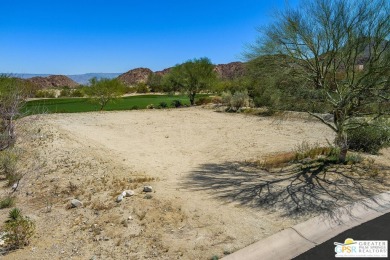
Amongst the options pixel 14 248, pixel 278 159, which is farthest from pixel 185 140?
pixel 14 248

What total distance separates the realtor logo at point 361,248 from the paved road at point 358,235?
0.11 meters

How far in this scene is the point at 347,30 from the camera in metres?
9.40

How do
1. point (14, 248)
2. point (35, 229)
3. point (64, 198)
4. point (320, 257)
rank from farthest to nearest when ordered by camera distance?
point (64, 198), point (35, 229), point (14, 248), point (320, 257)

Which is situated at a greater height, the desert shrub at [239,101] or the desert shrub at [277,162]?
the desert shrub at [239,101]

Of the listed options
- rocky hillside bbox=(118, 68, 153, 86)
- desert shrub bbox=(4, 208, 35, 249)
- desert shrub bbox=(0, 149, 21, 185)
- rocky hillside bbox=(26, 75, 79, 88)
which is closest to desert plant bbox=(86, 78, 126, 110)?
desert shrub bbox=(0, 149, 21, 185)

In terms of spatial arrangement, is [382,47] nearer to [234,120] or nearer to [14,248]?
[14,248]

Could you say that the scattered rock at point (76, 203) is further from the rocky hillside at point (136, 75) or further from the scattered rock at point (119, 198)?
the rocky hillside at point (136, 75)

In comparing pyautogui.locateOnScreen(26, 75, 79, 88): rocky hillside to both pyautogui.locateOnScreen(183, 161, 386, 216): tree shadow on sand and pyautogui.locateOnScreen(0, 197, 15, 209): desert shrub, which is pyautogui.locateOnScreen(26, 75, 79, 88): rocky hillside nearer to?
pyautogui.locateOnScreen(0, 197, 15, 209): desert shrub

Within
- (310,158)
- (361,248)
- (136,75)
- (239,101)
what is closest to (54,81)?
(136,75)

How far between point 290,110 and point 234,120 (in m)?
16.0

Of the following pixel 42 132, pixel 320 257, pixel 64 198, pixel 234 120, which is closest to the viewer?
pixel 320 257

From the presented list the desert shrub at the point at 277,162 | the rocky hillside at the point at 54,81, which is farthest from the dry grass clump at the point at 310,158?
the rocky hillside at the point at 54,81

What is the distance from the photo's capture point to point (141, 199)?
26.7ft

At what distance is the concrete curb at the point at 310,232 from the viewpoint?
18.1ft
